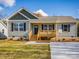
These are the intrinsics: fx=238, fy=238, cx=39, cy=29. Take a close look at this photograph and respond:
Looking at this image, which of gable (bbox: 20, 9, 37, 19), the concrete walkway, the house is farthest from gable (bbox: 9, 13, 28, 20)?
the concrete walkway

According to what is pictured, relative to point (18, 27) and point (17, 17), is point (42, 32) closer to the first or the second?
point (18, 27)

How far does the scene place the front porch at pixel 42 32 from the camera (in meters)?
38.8

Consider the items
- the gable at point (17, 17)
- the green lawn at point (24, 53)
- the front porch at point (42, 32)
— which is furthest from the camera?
the gable at point (17, 17)

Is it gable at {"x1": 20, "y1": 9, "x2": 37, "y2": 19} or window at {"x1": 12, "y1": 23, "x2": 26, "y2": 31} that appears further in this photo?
→ gable at {"x1": 20, "y1": 9, "x2": 37, "y2": 19}

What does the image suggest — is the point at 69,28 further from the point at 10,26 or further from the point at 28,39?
A: the point at 10,26

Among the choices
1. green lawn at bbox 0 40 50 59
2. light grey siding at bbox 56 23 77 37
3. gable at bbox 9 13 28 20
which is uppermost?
gable at bbox 9 13 28 20

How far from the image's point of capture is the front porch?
127 ft

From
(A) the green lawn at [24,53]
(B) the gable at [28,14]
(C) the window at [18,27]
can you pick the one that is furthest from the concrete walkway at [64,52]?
(B) the gable at [28,14]

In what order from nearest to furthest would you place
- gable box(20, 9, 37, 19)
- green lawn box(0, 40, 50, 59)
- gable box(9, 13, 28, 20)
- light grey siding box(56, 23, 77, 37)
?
green lawn box(0, 40, 50, 59), gable box(9, 13, 28, 20), light grey siding box(56, 23, 77, 37), gable box(20, 9, 37, 19)

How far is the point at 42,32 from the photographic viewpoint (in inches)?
1544

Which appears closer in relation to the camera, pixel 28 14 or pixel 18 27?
pixel 18 27

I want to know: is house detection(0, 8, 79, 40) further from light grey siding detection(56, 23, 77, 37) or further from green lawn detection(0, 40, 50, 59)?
green lawn detection(0, 40, 50, 59)

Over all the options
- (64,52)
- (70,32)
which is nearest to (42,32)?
(70,32)

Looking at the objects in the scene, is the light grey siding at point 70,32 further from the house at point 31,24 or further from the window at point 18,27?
the window at point 18,27
